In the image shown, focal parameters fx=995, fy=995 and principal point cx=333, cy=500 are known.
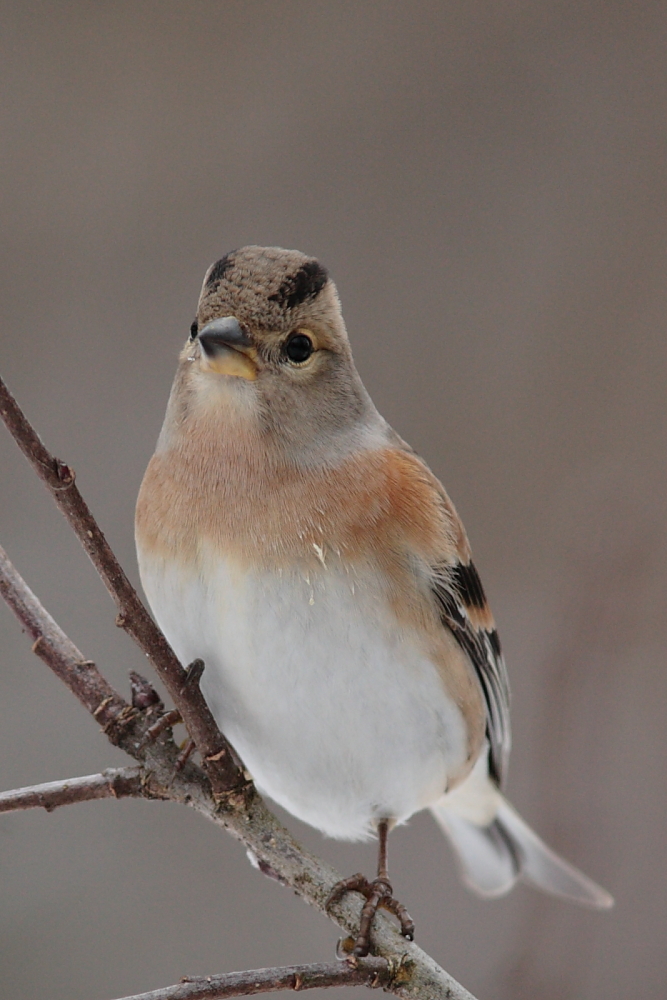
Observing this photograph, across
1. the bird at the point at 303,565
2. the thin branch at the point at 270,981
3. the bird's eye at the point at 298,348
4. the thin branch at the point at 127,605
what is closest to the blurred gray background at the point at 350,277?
the bird at the point at 303,565

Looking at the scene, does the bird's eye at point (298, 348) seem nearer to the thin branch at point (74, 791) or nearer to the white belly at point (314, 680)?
the white belly at point (314, 680)

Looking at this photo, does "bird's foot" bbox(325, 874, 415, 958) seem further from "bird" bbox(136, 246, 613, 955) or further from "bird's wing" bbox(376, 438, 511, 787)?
"bird's wing" bbox(376, 438, 511, 787)

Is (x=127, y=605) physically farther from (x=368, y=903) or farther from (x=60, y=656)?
(x=368, y=903)

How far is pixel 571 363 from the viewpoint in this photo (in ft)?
9.22

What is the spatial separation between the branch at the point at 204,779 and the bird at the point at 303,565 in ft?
0.14

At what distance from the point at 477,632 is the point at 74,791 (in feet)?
2.20

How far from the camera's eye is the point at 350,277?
2783 millimetres

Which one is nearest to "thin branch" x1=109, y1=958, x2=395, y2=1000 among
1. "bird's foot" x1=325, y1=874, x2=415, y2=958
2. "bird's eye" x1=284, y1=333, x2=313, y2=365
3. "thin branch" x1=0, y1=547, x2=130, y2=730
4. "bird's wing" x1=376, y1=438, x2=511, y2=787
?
"bird's foot" x1=325, y1=874, x2=415, y2=958

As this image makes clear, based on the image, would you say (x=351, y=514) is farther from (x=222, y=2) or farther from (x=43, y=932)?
(x=222, y=2)

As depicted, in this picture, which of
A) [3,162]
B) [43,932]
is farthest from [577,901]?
[3,162]

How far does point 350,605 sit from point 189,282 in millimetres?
1694

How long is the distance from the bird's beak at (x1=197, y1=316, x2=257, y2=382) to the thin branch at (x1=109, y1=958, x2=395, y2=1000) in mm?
648

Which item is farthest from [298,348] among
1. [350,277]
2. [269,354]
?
[350,277]

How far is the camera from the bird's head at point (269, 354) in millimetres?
1218
